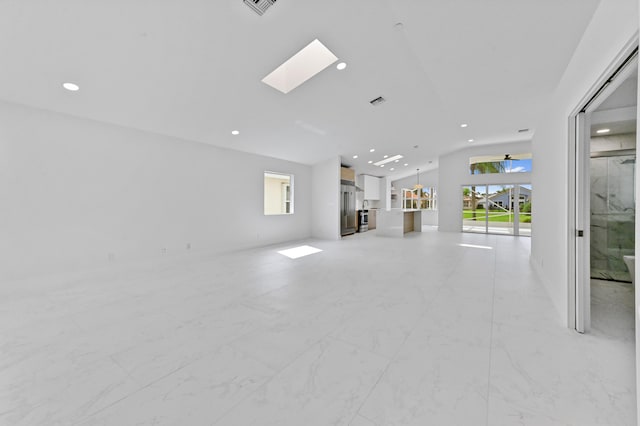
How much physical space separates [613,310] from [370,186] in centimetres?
976

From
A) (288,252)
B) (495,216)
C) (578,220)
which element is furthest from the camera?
(495,216)

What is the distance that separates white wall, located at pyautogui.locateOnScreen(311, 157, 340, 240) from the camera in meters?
7.85

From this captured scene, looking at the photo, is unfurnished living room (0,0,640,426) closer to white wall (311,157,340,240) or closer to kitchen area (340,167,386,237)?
white wall (311,157,340,240)

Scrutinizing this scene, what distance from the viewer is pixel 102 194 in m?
3.95

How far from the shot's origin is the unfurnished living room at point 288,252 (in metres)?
1.49

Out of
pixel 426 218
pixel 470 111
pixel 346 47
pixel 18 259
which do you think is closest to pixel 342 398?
pixel 346 47

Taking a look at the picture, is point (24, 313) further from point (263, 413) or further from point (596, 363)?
point (596, 363)

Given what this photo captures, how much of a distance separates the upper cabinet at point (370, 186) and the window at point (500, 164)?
13.8 ft

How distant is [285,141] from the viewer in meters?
5.92

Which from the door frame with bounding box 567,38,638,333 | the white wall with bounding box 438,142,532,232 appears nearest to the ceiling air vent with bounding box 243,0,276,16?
the door frame with bounding box 567,38,638,333

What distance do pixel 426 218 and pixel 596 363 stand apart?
12.2 metres

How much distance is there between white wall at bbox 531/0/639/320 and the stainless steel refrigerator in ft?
17.2

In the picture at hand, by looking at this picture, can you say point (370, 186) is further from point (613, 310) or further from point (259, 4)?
point (259, 4)

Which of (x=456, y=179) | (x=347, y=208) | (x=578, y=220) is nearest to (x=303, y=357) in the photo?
(x=578, y=220)
